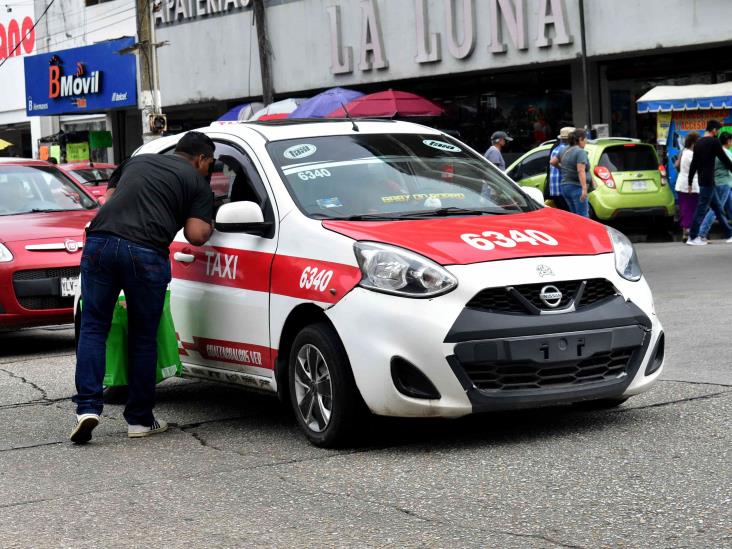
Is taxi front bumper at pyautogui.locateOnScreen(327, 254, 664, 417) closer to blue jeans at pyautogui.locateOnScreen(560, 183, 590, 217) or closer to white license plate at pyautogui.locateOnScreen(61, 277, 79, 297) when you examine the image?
white license plate at pyautogui.locateOnScreen(61, 277, 79, 297)

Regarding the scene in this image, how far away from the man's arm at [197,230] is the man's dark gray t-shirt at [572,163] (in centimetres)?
1082

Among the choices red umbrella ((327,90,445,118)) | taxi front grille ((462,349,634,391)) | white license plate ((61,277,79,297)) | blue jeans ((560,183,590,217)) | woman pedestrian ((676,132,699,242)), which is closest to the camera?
taxi front grille ((462,349,634,391))

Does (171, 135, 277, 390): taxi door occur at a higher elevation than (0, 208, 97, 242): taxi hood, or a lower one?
lower

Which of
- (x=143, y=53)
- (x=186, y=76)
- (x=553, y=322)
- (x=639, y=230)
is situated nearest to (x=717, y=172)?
(x=639, y=230)

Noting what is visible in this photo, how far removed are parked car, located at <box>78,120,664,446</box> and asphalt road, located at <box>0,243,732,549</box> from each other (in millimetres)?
265

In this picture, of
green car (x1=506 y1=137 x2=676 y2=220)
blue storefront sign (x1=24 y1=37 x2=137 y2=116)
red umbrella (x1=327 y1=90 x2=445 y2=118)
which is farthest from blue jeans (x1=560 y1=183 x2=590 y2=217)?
blue storefront sign (x1=24 y1=37 x2=137 y2=116)

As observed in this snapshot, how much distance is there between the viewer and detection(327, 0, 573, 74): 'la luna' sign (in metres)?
24.2

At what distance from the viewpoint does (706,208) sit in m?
19.1

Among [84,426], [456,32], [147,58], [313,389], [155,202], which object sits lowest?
[84,426]

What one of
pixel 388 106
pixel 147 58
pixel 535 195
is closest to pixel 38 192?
pixel 535 195

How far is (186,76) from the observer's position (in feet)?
113

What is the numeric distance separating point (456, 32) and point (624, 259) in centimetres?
2006

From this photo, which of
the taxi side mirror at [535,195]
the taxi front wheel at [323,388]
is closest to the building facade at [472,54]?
the taxi side mirror at [535,195]

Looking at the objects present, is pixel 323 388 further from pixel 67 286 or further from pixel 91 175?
pixel 91 175
